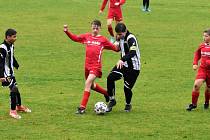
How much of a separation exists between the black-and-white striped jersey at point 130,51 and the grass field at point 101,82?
3.58ft

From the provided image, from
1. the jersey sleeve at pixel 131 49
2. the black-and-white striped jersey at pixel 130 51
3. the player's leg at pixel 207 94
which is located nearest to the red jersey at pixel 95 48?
the black-and-white striped jersey at pixel 130 51

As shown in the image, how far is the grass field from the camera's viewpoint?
11.3m

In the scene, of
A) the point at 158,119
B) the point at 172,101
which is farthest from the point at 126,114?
the point at 172,101

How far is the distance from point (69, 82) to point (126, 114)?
13.1ft

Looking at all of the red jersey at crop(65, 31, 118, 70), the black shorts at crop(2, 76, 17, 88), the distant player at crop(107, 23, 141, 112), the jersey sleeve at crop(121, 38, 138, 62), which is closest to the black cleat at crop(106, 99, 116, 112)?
the distant player at crop(107, 23, 141, 112)

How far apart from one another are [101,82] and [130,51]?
4.01 m

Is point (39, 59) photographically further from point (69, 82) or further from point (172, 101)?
point (172, 101)

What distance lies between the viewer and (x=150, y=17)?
1267 inches

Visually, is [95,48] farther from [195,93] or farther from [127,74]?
[195,93]

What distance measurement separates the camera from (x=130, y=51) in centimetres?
1260

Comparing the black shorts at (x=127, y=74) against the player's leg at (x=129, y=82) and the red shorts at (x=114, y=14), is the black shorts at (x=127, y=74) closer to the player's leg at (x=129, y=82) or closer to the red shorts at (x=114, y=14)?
the player's leg at (x=129, y=82)

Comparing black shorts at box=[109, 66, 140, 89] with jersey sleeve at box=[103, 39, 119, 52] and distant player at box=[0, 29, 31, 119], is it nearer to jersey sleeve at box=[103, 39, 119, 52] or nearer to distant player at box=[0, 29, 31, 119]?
jersey sleeve at box=[103, 39, 119, 52]

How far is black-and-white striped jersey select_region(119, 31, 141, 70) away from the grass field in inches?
43.0

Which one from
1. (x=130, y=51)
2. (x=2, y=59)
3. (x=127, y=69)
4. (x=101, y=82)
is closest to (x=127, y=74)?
(x=127, y=69)
